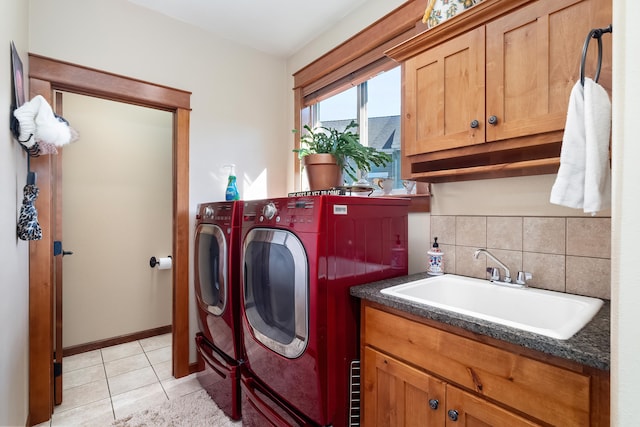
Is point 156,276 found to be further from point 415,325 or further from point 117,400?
point 415,325

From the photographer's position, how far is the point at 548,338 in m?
0.80

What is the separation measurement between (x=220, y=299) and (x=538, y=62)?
6.31 ft

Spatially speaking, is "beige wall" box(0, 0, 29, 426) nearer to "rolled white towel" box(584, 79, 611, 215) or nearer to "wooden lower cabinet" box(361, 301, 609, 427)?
"wooden lower cabinet" box(361, 301, 609, 427)

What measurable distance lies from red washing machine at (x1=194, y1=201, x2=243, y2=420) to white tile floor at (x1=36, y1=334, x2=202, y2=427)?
0.30 metres

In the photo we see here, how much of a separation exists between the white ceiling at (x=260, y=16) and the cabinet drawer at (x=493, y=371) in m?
2.09

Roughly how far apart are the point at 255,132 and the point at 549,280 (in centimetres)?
230

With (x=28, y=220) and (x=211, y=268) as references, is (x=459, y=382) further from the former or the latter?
(x=28, y=220)

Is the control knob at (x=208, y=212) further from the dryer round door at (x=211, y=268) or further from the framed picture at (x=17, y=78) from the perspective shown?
the framed picture at (x=17, y=78)

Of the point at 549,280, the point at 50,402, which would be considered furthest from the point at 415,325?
the point at 50,402

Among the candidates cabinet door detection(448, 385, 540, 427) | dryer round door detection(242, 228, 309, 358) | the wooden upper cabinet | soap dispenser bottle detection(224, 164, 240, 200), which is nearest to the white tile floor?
dryer round door detection(242, 228, 309, 358)

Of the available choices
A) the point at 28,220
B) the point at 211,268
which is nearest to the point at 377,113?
the point at 211,268

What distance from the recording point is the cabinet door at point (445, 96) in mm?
1240

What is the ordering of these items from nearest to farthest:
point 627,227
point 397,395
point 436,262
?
point 627,227 < point 397,395 < point 436,262

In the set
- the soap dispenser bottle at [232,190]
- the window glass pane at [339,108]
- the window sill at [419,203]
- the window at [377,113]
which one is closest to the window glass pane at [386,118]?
the window at [377,113]
